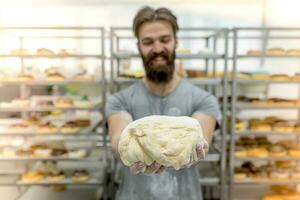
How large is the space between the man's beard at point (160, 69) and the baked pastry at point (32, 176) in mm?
1671

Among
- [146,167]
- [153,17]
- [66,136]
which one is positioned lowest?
[66,136]

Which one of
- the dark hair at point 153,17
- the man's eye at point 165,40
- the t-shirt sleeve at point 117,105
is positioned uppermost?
the dark hair at point 153,17

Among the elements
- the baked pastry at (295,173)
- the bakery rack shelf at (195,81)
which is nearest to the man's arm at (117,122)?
the bakery rack shelf at (195,81)

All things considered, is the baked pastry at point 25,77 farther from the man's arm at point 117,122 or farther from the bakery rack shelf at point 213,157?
the bakery rack shelf at point 213,157

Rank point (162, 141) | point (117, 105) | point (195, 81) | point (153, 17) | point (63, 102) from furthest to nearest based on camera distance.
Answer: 1. point (63, 102)
2. point (195, 81)
3. point (117, 105)
4. point (153, 17)
5. point (162, 141)

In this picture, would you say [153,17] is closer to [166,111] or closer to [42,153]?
[166,111]

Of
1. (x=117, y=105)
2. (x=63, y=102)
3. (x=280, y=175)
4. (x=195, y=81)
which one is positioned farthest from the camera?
(x=280, y=175)

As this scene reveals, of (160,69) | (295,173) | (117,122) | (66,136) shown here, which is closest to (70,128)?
(66,136)

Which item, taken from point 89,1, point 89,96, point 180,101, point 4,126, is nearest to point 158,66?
point 180,101

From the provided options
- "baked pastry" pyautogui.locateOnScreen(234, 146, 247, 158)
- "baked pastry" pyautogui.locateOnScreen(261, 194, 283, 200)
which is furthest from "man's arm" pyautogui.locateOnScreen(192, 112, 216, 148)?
"baked pastry" pyautogui.locateOnScreen(261, 194, 283, 200)

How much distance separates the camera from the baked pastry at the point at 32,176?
95.3 inches

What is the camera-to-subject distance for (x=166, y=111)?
1.26 metres

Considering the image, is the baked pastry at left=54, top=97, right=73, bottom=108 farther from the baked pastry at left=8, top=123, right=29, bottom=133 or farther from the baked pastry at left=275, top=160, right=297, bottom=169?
the baked pastry at left=275, top=160, right=297, bottom=169

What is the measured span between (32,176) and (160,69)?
5.79 feet
